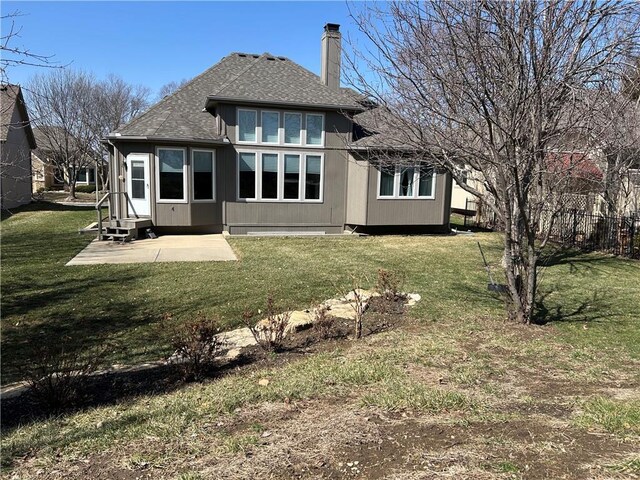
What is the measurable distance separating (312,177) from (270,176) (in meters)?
1.47

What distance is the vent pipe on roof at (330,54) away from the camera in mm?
17312

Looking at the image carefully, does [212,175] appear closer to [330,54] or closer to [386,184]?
[386,184]

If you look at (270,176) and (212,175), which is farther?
(270,176)

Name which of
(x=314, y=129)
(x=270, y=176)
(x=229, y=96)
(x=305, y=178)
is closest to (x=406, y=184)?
(x=305, y=178)

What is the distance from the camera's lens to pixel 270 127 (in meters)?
16.0

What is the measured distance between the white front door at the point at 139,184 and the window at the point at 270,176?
3692 millimetres

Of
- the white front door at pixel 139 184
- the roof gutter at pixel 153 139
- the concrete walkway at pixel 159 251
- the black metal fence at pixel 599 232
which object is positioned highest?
the roof gutter at pixel 153 139

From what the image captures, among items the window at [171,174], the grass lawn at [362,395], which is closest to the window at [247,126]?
the window at [171,174]

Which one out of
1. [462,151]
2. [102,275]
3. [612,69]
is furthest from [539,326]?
[102,275]

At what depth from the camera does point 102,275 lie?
31.4 feet

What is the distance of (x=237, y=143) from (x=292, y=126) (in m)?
1.95

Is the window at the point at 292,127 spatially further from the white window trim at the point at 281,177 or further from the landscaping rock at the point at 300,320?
the landscaping rock at the point at 300,320

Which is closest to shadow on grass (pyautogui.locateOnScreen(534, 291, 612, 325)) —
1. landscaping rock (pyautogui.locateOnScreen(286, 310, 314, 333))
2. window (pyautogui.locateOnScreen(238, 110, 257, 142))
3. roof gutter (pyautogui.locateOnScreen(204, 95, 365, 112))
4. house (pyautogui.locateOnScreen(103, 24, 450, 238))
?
landscaping rock (pyautogui.locateOnScreen(286, 310, 314, 333))

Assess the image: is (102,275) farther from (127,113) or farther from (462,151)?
(127,113)
